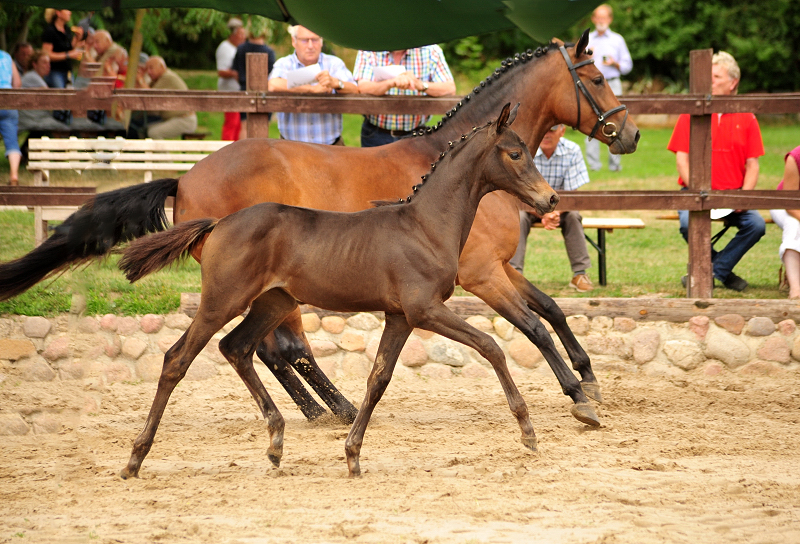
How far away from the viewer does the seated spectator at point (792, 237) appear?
6848 mm

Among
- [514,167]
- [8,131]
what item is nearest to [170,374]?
[514,167]

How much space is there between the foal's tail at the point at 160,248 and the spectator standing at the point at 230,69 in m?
8.56

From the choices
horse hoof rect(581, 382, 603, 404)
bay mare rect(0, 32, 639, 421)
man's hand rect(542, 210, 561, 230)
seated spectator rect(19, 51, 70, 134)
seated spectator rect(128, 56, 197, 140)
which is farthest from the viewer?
seated spectator rect(128, 56, 197, 140)

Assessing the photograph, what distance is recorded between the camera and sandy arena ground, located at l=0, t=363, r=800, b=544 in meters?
3.41

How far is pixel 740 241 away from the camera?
7266mm

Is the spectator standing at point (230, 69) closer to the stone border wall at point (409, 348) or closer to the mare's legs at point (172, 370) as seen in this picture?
the stone border wall at point (409, 348)

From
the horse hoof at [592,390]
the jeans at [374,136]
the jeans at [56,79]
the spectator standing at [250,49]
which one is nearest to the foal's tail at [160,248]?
the horse hoof at [592,390]

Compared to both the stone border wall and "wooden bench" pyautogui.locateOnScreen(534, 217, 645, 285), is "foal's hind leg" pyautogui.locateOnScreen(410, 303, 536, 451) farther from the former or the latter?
"wooden bench" pyautogui.locateOnScreen(534, 217, 645, 285)

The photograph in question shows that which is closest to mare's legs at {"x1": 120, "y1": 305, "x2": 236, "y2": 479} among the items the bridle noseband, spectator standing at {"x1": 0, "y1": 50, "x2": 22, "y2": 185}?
the bridle noseband

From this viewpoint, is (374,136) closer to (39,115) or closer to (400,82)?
(400,82)

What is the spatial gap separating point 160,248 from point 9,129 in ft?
22.6

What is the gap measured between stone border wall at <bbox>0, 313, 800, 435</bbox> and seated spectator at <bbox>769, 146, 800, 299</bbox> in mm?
640

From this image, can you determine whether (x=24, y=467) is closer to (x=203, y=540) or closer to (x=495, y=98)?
(x=203, y=540)

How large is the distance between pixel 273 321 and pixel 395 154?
1.47m
